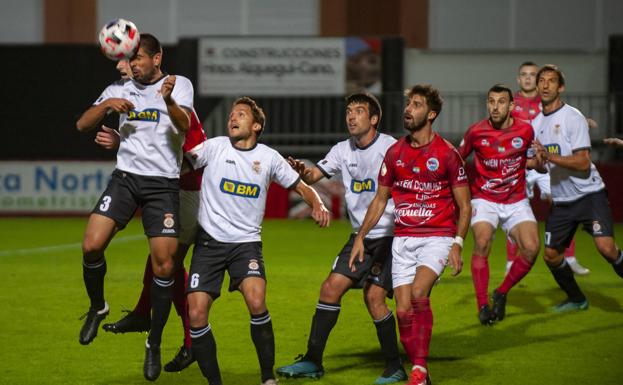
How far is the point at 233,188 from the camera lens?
7.36 m

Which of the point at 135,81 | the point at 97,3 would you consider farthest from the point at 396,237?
the point at 97,3

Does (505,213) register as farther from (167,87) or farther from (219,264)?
(167,87)

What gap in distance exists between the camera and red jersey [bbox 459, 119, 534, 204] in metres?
10.1

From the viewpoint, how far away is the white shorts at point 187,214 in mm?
8195

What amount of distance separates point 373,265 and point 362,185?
598 millimetres

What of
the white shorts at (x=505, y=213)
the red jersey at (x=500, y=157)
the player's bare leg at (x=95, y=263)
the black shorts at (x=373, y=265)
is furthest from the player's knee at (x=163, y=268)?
the white shorts at (x=505, y=213)

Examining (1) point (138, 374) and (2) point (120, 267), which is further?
(2) point (120, 267)

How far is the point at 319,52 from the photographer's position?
71.9ft

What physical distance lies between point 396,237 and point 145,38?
223cm

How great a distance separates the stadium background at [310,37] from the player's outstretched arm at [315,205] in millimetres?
8328

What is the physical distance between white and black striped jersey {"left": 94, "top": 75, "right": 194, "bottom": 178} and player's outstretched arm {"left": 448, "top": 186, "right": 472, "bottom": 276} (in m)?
1.96

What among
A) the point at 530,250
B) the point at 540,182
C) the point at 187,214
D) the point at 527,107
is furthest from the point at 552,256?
the point at 187,214

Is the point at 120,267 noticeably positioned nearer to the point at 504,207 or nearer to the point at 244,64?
the point at 504,207

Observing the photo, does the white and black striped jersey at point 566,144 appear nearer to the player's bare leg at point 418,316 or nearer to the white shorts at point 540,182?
the white shorts at point 540,182
